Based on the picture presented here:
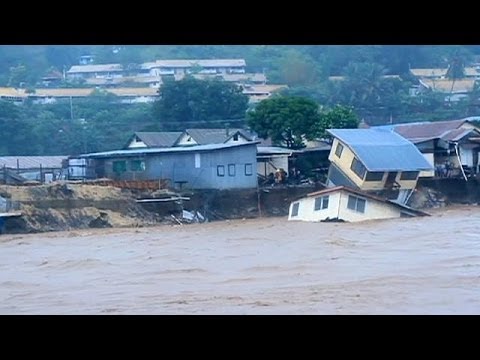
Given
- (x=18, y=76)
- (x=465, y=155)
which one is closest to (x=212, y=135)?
(x=18, y=76)

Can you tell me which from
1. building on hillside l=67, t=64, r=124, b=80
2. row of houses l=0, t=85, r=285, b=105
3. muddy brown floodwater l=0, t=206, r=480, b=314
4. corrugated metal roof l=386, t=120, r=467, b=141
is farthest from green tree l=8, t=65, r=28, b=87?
corrugated metal roof l=386, t=120, r=467, b=141

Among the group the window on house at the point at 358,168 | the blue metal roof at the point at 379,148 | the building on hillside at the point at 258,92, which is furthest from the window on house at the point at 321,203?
the building on hillside at the point at 258,92

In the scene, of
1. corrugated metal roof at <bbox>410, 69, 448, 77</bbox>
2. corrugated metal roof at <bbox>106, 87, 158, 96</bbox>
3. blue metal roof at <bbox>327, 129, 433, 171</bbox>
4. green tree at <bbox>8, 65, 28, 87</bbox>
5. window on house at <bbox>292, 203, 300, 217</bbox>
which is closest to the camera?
green tree at <bbox>8, 65, 28, 87</bbox>

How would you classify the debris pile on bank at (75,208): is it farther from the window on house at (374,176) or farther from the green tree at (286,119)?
the window on house at (374,176)

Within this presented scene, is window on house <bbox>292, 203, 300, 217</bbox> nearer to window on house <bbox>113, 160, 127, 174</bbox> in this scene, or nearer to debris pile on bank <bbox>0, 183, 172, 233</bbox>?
debris pile on bank <bbox>0, 183, 172, 233</bbox>

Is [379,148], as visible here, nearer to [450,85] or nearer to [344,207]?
[344,207]

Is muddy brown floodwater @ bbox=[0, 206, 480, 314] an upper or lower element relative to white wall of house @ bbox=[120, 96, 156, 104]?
lower
